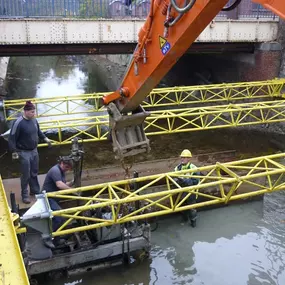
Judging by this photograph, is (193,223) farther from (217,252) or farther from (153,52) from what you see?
(153,52)

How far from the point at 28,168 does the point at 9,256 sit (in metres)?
4.59

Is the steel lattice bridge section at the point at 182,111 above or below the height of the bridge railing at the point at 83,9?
below

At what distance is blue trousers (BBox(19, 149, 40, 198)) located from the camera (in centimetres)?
734

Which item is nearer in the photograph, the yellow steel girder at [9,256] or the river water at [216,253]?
the yellow steel girder at [9,256]

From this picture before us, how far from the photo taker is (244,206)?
8.83m

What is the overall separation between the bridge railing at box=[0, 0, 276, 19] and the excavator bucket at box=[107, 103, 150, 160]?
28.6 feet

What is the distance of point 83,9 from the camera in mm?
16125

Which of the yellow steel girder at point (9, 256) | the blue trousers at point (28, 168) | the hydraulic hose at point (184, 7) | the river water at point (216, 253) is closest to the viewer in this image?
the yellow steel girder at point (9, 256)

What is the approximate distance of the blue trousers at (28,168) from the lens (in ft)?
24.1

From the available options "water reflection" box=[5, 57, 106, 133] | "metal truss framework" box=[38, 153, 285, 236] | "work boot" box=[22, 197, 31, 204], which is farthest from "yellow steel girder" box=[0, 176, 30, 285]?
"water reflection" box=[5, 57, 106, 133]

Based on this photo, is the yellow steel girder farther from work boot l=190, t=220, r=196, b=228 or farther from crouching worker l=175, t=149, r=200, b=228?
work boot l=190, t=220, r=196, b=228

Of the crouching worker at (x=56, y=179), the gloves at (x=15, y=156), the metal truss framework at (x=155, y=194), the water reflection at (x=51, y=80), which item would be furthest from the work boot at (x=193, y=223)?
the water reflection at (x=51, y=80)

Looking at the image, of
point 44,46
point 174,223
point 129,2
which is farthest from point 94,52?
point 174,223

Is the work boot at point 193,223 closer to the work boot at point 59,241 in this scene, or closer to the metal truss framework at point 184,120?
the work boot at point 59,241
